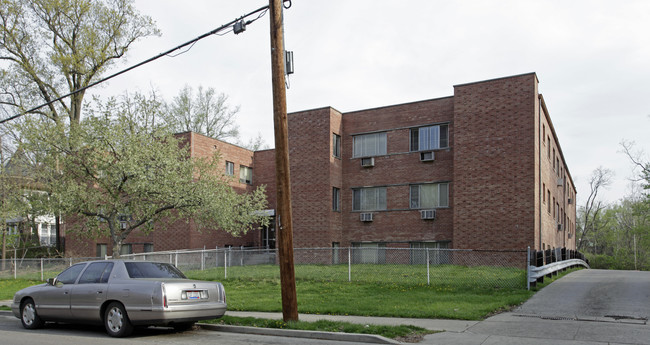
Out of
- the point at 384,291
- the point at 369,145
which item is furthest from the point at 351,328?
the point at 369,145

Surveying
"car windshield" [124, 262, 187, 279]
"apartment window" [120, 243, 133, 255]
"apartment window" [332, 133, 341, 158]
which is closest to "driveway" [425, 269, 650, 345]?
"car windshield" [124, 262, 187, 279]

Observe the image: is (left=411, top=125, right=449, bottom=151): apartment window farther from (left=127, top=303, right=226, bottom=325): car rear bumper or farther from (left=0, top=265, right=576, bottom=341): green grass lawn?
(left=127, top=303, right=226, bottom=325): car rear bumper

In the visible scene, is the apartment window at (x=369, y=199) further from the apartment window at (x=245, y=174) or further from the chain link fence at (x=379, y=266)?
the apartment window at (x=245, y=174)

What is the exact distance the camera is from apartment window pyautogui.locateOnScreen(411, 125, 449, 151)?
2692 centimetres

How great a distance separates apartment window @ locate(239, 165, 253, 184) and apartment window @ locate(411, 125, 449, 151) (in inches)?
479

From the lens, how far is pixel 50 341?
30.4ft

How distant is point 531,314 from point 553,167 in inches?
900

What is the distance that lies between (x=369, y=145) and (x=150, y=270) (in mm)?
19723

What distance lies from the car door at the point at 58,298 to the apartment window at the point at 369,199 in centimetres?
1914

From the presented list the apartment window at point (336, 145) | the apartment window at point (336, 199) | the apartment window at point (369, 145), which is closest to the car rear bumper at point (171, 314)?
the apartment window at point (336, 199)

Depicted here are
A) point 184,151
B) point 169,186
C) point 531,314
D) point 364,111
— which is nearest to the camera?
point 531,314

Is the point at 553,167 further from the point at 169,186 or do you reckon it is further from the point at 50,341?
the point at 50,341

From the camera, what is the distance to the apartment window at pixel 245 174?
1377 inches

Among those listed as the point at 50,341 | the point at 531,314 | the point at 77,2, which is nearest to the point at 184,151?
the point at 50,341
